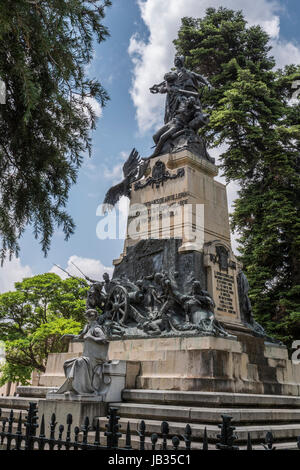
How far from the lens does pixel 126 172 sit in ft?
46.4

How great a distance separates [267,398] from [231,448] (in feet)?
17.3

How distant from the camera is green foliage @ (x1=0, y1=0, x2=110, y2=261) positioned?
4516 millimetres

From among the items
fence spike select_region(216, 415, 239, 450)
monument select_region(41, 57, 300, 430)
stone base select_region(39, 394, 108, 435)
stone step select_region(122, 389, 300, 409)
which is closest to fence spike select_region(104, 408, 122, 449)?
fence spike select_region(216, 415, 239, 450)

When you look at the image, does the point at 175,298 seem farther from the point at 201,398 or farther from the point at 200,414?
the point at 200,414

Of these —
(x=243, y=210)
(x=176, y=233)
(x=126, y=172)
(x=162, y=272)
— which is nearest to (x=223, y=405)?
(x=162, y=272)

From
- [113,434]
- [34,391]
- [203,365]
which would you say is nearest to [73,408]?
[203,365]

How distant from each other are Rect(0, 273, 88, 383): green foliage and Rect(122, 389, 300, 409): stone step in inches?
731

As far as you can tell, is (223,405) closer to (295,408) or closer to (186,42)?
(295,408)

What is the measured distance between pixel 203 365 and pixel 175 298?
6.75 ft

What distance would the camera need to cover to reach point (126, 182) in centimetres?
1387

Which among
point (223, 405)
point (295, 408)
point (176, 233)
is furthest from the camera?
point (176, 233)

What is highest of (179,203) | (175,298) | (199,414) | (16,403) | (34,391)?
(179,203)

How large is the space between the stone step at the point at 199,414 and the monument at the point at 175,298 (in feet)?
2.07

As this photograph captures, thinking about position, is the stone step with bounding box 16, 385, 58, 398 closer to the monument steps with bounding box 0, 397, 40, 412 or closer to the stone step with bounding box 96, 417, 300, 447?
the monument steps with bounding box 0, 397, 40, 412
